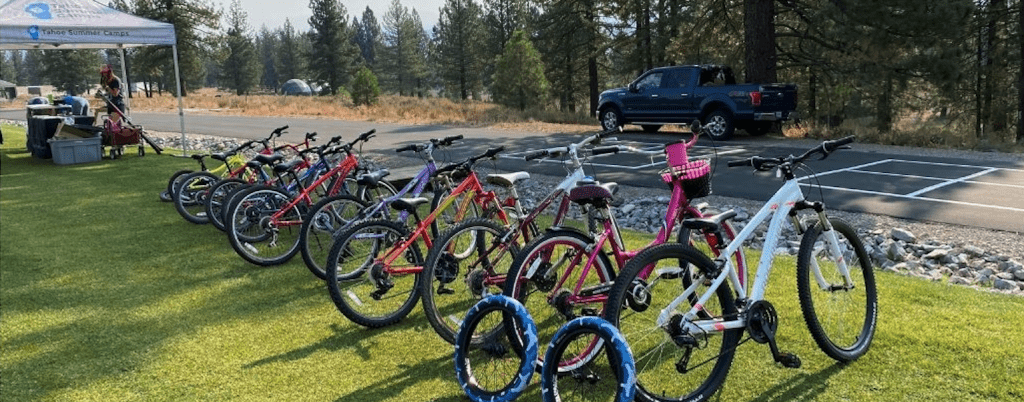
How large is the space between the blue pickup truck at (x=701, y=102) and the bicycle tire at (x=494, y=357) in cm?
1143

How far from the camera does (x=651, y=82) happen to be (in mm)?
17875

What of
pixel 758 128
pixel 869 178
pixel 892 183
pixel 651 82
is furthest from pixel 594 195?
pixel 651 82

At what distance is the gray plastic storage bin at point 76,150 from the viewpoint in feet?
42.7

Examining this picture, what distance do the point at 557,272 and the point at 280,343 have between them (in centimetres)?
176

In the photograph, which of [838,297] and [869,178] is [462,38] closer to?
[869,178]

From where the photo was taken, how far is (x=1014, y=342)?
3840mm

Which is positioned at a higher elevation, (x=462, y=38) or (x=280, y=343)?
(x=462, y=38)

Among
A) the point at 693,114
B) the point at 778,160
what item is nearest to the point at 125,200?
the point at 778,160

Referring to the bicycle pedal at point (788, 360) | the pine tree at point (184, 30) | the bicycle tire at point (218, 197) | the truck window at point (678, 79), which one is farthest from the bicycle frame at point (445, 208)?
the pine tree at point (184, 30)

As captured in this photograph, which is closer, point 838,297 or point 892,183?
point 838,297

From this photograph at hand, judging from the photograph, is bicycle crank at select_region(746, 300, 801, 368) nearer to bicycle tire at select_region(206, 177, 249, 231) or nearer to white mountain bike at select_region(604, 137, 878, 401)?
white mountain bike at select_region(604, 137, 878, 401)

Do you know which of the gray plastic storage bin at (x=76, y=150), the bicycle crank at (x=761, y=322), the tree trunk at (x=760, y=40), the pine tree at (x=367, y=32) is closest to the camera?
the bicycle crank at (x=761, y=322)

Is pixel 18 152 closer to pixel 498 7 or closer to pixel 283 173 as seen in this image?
pixel 283 173

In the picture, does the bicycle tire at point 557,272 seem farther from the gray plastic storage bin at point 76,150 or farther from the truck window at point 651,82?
the truck window at point 651,82
